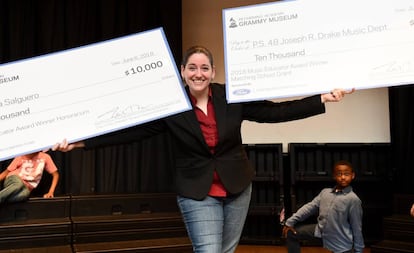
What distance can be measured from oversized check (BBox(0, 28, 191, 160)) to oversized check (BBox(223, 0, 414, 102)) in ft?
1.12

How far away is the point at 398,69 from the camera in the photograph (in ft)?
5.98

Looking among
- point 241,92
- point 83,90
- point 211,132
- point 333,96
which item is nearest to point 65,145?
point 83,90

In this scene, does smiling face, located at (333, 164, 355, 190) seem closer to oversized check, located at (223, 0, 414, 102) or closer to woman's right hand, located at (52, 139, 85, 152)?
oversized check, located at (223, 0, 414, 102)

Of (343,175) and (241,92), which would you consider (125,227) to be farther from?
(241,92)

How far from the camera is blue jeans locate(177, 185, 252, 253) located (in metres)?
1.61

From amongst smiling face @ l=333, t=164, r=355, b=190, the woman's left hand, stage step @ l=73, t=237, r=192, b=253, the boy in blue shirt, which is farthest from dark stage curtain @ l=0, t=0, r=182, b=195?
the woman's left hand

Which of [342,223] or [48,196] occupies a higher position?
[48,196]

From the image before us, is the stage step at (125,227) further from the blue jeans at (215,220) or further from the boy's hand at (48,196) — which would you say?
the blue jeans at (215,220)

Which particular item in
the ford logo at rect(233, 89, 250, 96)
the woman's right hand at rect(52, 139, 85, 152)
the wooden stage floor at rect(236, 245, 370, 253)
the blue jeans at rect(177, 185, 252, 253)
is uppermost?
the ford logo at rect(233, 89, 250, 96)

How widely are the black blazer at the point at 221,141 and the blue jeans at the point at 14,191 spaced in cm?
232

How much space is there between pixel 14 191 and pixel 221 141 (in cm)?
268

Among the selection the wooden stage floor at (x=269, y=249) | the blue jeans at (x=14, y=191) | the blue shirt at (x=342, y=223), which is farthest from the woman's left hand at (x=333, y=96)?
the wooden stage floor at (x=269, y=249)

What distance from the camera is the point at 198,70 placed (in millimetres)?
1697

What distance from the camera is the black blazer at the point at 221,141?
1652mm
